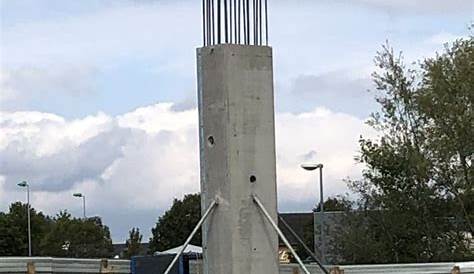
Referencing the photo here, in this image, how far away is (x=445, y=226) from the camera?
3766cm

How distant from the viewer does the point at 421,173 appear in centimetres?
3650

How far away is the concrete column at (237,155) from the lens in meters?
10.7

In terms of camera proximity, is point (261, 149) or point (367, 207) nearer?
point (261, 149)

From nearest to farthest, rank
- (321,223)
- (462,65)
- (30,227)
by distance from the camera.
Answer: (462,65) < (321,223) < (30,227)

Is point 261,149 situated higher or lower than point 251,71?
lower

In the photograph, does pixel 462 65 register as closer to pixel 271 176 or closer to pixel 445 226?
pixel 445 226

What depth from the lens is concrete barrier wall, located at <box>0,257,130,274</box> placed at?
51.9ft

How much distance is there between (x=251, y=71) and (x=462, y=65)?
2600 cm

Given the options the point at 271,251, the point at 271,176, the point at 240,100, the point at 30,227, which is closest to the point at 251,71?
the point at 240,100

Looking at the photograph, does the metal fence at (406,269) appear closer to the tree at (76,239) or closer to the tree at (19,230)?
the tree at (76,239)

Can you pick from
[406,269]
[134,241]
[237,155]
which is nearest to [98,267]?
[406,269]

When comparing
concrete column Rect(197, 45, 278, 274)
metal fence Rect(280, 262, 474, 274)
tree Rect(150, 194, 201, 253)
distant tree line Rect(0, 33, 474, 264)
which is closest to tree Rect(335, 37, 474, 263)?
distant tree line Rect(0, 33, 474, 264)

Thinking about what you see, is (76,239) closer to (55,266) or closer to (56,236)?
(56,236)

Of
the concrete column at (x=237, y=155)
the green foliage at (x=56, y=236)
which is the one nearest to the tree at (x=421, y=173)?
the concrete column at (x=237, y=155)
